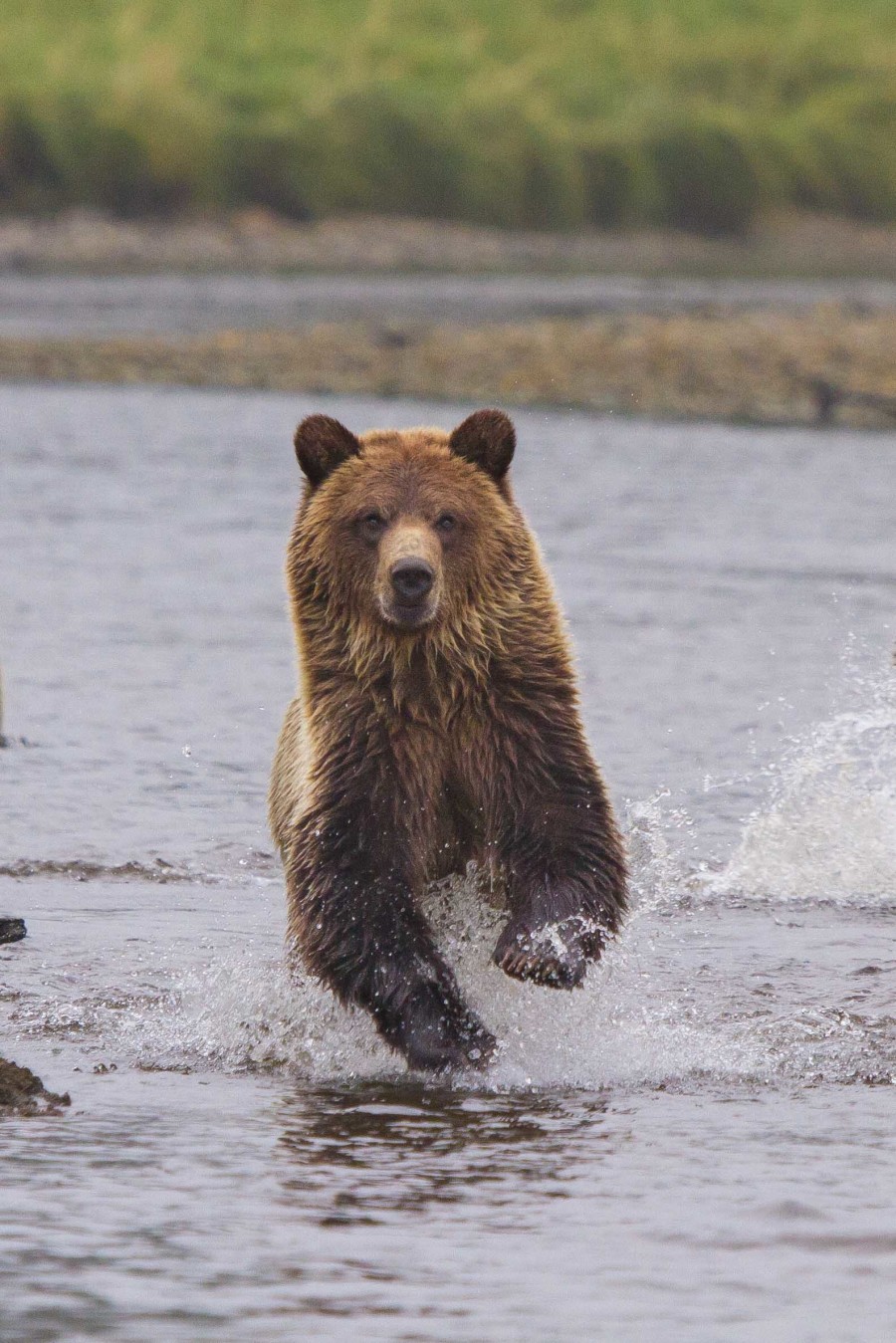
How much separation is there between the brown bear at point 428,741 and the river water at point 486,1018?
0.25m

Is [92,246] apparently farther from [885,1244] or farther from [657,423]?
[885,1244]

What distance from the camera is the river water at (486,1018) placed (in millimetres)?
4492

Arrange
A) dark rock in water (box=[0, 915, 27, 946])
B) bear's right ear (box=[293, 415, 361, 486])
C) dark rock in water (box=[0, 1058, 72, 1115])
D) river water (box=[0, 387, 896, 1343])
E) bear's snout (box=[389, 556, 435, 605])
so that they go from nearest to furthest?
river water (box=[0, 387, 896, 1343]) → dark rock in water (box=[0, 1058, 72, 1115]) → bear's snout (box=[389, 556, 435, 605]) → bear's right ear (box=[293, 415, 361, 486]) → dark rock in water (box=[0, 915, 27, 946])

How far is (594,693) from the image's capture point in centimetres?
1193

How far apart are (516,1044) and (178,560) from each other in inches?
435

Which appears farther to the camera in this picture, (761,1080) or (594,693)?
(594,693)

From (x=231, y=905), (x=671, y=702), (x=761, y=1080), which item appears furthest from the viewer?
(x=671, y=702)

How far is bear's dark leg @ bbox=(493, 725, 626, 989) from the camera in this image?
601 cm

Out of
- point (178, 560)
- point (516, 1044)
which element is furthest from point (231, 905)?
point (178, 560)

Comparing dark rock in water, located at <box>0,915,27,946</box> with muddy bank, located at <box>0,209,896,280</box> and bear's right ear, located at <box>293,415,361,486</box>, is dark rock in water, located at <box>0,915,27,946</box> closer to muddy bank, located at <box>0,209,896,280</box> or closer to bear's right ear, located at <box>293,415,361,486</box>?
bear's right ear, located at <box>293,415,361,486</box>

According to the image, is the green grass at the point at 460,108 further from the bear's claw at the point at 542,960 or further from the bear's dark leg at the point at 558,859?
the bear's claw at the point at 542,960

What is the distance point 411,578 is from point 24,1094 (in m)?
1.52

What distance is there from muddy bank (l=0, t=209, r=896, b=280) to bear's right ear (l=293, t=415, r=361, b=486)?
52.3 m

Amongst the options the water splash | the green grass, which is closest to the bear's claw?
the water splash
